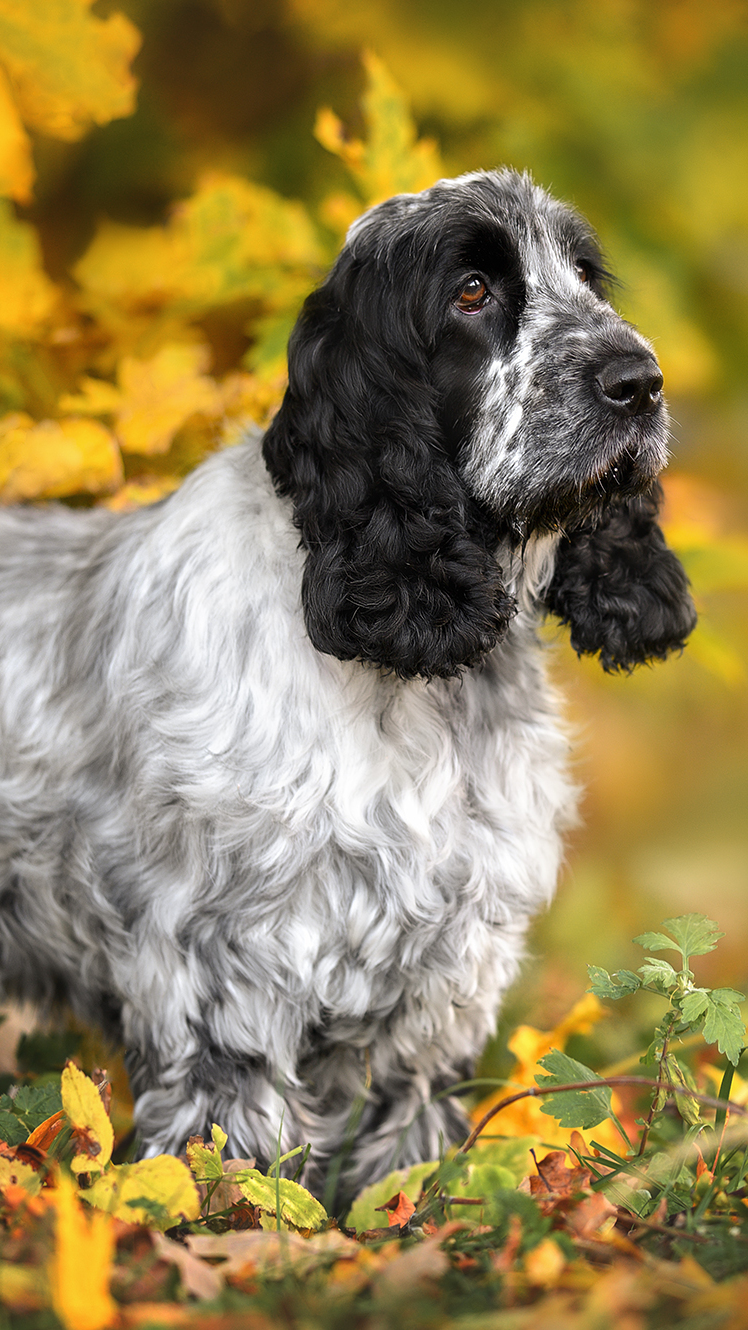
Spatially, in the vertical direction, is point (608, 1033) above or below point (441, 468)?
below

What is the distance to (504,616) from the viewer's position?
254 cm

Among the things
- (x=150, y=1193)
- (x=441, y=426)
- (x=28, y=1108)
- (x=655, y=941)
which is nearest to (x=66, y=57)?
(x=441, y=426)

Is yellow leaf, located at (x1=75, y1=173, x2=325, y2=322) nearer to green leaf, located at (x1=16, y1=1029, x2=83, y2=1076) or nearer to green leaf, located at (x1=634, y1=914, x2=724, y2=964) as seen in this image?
green leaf, located at (x1=16, y1=1029, x2=83, y2=1076)

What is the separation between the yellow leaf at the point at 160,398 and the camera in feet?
12.6

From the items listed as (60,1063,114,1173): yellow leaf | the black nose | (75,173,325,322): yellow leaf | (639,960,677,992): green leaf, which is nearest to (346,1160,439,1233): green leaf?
(60,1063,114,1173): yellow leaf

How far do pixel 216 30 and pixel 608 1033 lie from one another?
451 centimetres

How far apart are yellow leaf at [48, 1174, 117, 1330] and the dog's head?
128 centimetres

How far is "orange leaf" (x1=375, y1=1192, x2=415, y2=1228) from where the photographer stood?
2.30 m

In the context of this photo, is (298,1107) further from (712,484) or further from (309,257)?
(712,484)

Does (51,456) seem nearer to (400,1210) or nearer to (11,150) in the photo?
(11,150)

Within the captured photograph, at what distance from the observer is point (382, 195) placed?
12.0 feet

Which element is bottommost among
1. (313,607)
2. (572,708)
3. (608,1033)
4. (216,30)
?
(608,1033)

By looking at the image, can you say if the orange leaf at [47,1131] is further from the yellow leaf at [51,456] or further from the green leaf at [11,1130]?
the yellow leaf at [51,456]

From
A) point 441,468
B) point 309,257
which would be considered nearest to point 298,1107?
point 441,468
